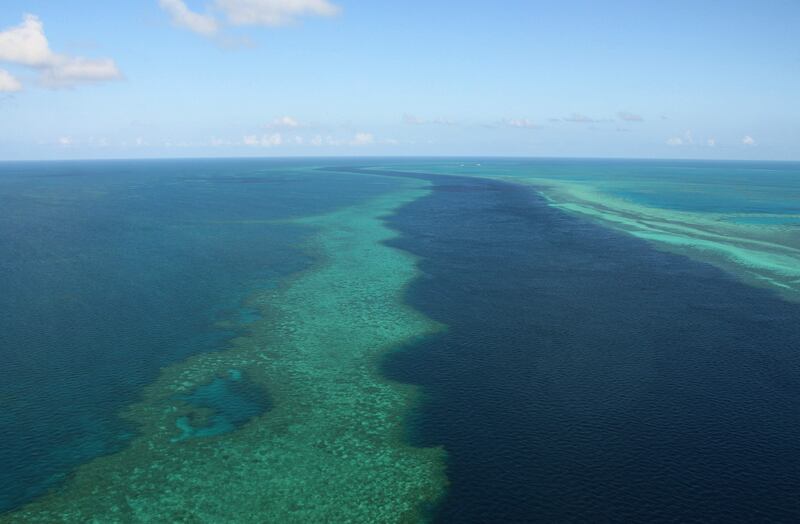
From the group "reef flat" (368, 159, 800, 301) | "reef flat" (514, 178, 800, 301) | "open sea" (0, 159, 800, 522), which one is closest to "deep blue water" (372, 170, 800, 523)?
"open sea" (0, 159, 800, 522)

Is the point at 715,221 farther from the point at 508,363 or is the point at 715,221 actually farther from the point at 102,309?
the point at 102,309

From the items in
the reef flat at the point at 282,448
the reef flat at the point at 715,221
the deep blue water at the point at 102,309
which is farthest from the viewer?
the reef flat at the point at 715,221

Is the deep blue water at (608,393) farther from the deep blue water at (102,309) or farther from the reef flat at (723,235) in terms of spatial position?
the deep blue water at (102,309)

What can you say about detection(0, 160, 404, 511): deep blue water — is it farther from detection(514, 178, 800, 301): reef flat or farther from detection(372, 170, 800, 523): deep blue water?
detection(514, 178, 800, 301): reef flat

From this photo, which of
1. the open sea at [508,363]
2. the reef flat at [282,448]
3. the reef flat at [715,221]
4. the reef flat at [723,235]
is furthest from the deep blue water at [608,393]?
the reef flat at [715,221]

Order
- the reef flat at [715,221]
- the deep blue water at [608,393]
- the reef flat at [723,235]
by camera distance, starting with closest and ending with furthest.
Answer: the deep blue water at [608,393]
the reef flat at [723,235]
the reef flat at [715,221]

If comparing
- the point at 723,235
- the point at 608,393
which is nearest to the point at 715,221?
the point at 723,235

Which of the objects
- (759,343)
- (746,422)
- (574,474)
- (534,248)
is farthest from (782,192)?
(574,474)
